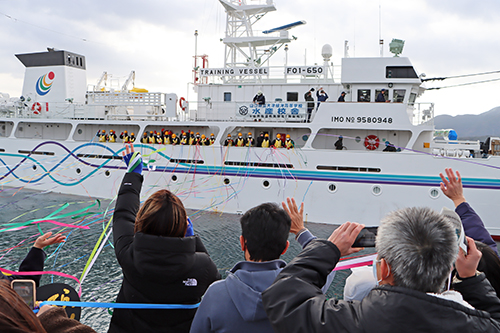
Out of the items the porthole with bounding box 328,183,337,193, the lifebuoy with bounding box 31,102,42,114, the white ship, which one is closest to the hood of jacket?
the white ship

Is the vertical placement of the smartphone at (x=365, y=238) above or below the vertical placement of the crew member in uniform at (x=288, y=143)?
below

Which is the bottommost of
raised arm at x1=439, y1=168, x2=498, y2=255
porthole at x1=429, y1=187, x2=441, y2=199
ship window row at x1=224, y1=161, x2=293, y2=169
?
porthole at x1=429, y1=187, x2=441, y2=199

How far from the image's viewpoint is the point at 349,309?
4.33 ft

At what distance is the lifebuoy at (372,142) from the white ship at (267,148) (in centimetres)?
4

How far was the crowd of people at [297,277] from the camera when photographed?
126cm

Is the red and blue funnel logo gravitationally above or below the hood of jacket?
above

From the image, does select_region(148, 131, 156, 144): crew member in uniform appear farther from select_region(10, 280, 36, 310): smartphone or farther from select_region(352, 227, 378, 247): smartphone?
select_region(352, 227, 378, 247): smartphone

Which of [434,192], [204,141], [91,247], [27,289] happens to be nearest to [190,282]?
[27,289]

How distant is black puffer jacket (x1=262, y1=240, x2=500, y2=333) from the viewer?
124 centimetres

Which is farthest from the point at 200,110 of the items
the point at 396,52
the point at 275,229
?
the point at 275,229

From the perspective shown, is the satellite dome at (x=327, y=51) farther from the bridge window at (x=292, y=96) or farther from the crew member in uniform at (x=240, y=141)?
the crew member in uniform at (x=240, y=141)

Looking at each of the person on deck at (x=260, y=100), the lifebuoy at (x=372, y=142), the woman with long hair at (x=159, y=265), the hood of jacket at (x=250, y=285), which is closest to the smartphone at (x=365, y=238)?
the hood of jacket at (x=250, y=285)

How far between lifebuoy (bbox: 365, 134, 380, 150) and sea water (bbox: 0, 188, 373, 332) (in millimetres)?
2961

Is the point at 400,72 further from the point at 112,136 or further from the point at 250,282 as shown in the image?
the point at 250,282
